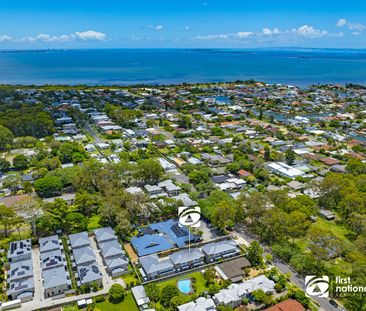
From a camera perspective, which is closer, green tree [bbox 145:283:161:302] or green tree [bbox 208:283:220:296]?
green tree [bbox 145:283:161:302]

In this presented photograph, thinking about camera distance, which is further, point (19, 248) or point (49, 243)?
point (49, 243)

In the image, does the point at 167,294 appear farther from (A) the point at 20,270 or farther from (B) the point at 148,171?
(B) the point at 148,171

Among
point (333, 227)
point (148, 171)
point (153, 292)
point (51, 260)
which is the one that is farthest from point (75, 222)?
point (333, 227)

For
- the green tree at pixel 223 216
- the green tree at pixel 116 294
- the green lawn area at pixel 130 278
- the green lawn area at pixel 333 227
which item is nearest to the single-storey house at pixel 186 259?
the green lawn area at pixel 130 278

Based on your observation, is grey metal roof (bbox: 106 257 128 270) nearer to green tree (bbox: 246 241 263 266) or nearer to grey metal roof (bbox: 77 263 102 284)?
grey metal roof (bbox: 77 263 102 284)

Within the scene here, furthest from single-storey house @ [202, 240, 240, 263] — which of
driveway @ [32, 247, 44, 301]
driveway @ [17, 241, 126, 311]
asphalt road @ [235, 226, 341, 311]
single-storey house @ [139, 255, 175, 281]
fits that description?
driveway @ [32, 247, 44, 301]

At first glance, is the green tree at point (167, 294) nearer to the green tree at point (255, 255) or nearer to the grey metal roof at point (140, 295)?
the grey metal roof at point (140, 295)

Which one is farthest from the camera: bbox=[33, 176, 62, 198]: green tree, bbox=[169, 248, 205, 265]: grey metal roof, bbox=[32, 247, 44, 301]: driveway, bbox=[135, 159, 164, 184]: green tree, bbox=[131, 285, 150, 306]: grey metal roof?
bbox=[135, 159, 164, 184]: green tree
